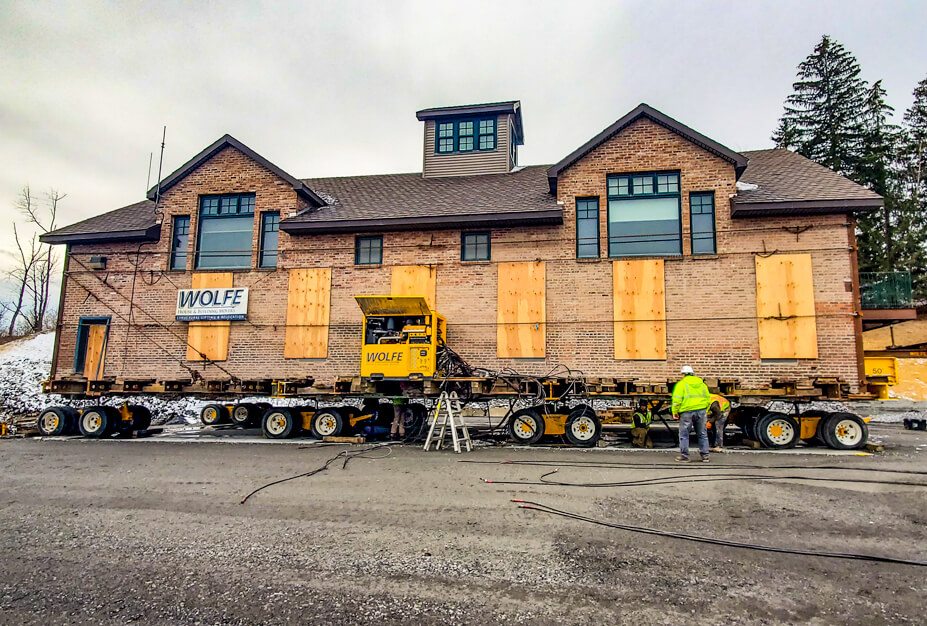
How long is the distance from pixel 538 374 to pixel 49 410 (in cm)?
1339

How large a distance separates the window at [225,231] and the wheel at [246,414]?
13.7ft

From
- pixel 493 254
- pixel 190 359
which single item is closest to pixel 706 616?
pixel 493 254

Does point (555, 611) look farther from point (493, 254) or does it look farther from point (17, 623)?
point (493, 254)

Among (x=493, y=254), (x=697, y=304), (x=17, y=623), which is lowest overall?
(x=17, y=623)

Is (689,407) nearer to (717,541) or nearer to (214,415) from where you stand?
(717,541)

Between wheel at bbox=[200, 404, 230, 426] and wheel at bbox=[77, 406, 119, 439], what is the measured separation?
2774mm

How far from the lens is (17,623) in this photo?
12.7 ft

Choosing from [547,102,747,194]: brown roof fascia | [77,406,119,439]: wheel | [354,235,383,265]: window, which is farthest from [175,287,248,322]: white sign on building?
[547,102,747,194]: brown roof fascia

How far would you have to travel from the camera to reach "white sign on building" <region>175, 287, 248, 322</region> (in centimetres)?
1580

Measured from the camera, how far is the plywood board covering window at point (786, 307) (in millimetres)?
13023

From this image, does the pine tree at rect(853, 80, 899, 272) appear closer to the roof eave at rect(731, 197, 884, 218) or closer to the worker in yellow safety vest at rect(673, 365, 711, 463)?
the roof eave at rect(731, 197, 884, 218)

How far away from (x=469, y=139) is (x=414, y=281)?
773 centimetres

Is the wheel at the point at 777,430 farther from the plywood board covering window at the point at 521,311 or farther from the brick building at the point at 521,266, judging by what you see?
the plywood board covering window at the point at 521,311

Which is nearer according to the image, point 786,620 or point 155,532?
point 786,620
